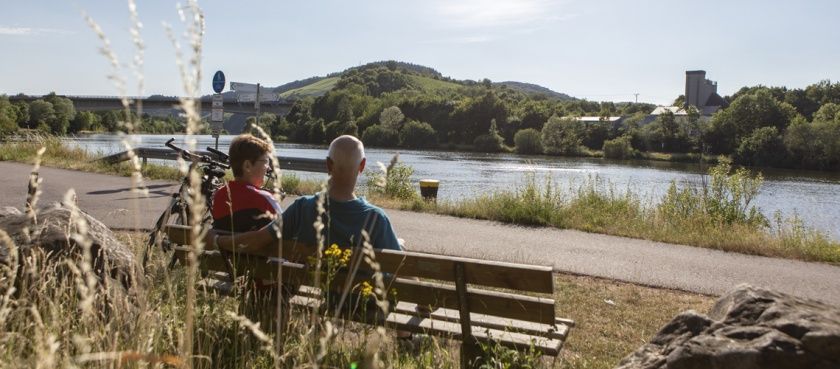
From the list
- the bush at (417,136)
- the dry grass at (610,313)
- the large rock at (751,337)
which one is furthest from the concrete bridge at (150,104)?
the large rock at (751,337)

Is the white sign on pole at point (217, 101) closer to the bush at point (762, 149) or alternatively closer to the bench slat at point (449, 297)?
the bench slat at point (449, 297)

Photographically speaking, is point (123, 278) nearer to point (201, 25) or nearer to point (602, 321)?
point (201, 25)

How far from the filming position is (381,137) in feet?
260

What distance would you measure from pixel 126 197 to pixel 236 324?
32.6 ft

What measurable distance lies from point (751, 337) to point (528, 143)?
76048mm

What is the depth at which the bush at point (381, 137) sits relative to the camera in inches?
3061

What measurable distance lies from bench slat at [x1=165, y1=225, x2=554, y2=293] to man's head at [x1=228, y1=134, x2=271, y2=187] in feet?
3.85

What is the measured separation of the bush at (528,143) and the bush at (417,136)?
9.43m

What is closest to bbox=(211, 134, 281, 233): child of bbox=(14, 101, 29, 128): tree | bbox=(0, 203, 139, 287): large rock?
bbox=(0, 203, 139, 287): large rock

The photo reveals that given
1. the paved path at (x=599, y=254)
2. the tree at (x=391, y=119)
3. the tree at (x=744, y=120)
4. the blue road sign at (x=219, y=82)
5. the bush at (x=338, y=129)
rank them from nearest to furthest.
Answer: the paved path at (x=599, y=254) < the blue road sign at (x=219, y=82) < the bush at (x=338, y=129) < the tree at (x=391, y=119) < the tree at (x=744, y=120)

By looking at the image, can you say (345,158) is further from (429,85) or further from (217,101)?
(429,85)

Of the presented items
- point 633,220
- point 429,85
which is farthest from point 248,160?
point 429,85

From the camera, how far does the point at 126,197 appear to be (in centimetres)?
1242

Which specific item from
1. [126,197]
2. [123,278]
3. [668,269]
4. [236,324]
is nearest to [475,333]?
[236,324]
